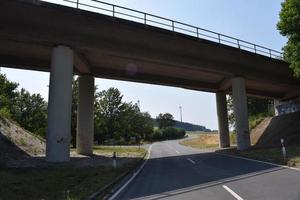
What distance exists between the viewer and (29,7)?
2317 cm

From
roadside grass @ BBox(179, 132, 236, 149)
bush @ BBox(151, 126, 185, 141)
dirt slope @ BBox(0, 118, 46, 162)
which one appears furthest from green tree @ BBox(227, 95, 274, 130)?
bush @ BBox(151, 126, 185, 141)

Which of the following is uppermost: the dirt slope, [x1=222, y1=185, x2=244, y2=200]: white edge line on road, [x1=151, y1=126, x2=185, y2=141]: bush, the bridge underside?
the bridge underside

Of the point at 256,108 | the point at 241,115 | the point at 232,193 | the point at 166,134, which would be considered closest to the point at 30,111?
the point at 256,108

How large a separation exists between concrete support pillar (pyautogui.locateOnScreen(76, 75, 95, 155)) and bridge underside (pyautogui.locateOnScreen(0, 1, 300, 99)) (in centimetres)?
147

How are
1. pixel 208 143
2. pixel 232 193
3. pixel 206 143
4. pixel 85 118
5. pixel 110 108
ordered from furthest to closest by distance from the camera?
1. pixel 110 108
2. pixel 206 143
3. pixel 208 143
4. pixel 85 118
5. pixel 232 193

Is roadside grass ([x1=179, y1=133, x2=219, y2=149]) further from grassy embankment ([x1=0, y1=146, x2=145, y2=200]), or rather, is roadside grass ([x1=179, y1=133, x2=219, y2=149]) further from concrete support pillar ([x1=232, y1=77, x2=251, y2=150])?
grassy embankment ([x1=0, y1=146, x2=145, y2=200])

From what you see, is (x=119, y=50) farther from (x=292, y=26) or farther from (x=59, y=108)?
(x=292, y=26)

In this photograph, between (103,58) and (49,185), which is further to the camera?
(103,58)

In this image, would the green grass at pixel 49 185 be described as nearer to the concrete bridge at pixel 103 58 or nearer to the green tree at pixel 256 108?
the concrete bridge at pixel 103 58

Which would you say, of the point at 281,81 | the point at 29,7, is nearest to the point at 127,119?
the point at 281,81

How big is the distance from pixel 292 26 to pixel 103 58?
16535mm

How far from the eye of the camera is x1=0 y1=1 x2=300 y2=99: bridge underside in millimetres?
23969

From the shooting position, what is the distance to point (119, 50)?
2833 centimetres

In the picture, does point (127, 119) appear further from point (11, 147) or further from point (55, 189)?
point (55, 189)
